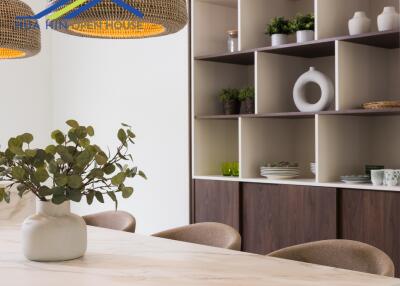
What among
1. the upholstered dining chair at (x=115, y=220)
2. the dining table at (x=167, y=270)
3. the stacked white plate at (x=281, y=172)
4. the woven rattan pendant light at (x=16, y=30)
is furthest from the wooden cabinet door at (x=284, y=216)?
the woven rattan pendant light at (x=16, y=30)

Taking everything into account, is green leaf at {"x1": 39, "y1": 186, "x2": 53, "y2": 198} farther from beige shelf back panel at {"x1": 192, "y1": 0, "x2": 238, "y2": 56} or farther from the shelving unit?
beige shelf back panel at {"x1": 192, "y1": 0, "x2": 238, "y2": 56}

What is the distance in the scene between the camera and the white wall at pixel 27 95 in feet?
19.5

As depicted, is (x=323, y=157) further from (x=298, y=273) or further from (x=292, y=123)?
(x=298, y=273)

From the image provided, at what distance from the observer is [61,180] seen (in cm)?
207

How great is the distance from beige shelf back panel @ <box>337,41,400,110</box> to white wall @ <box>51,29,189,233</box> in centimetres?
140

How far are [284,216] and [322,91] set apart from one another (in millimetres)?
752

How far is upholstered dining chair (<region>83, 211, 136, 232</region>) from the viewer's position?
10.8 feet

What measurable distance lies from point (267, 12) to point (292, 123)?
735 mm

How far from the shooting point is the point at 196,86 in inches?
173

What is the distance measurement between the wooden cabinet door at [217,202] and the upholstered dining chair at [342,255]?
184 cm

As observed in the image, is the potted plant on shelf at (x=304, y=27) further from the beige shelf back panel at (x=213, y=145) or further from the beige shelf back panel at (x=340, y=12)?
the beige shelf back panel at (x=213, y=145)

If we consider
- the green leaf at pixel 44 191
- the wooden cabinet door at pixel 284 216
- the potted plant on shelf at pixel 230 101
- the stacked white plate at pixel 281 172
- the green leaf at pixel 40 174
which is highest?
the potted plant on shelf at pixel 230 101

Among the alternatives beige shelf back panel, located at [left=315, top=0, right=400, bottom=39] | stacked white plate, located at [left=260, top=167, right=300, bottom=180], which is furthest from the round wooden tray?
stacked white plate, located at [left=260, top=167, right=300, bottom=180]

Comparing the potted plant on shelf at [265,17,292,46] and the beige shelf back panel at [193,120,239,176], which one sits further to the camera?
the beige shelf back panel at [193,120,239,176]
